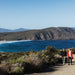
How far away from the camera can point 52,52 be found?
18.2 meters

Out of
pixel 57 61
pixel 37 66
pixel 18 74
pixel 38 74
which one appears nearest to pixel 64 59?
pixel 57 61

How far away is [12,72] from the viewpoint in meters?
10.3

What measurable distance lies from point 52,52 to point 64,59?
7.70 feet

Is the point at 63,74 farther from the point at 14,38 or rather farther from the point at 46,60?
the point at 14,38

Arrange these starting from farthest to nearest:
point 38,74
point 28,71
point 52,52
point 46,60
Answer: point 52,52, point 46,60, point 28,71, point 38,74

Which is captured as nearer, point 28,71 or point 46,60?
point 28,71

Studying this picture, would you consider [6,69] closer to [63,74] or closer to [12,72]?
[12,72]

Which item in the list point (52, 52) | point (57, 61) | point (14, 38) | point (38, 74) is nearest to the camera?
point (38, 74)

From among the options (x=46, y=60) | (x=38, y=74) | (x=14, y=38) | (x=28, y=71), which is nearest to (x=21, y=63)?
(x=28, y=71)

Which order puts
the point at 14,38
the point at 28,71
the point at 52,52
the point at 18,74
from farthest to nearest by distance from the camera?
the point at 14,38, the point at 52,52, the point at 28,71, the point at 18,74

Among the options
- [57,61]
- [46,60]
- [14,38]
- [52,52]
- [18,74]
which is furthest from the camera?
[14,38]

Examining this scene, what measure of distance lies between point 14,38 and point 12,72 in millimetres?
187939

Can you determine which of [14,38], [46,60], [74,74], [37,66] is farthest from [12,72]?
[14,38]

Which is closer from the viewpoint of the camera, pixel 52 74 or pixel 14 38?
pixel 52 74
